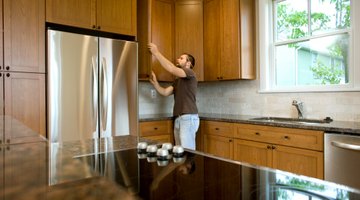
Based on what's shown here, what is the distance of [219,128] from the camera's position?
3.20 m

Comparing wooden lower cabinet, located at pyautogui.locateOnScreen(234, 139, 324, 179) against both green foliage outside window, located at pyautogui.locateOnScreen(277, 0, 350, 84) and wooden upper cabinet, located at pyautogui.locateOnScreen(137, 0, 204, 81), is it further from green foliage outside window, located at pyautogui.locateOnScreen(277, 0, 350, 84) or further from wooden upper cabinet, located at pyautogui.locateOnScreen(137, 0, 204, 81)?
wooden upper cabinet, located at pyautogui.locateOnScreen(137, 0, 204, 81)

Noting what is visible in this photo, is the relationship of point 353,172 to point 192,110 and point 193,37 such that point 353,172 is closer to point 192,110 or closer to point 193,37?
point 192,110

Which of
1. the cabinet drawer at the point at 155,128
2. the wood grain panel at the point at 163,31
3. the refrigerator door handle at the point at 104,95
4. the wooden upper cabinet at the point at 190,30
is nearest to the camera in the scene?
the refrigerator door handle at the point at 104,95

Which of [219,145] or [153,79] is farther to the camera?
[153,79]

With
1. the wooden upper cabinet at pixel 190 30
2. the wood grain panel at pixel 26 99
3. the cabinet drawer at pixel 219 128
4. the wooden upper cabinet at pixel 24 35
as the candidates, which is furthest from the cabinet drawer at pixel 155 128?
the wooden upper cabinet at pixel 24 35

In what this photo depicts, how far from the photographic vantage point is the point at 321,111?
285cm

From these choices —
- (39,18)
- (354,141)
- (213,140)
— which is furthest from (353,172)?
(39,18)

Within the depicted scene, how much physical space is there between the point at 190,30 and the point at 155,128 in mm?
1443

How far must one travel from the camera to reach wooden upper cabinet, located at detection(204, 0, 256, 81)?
3.33m

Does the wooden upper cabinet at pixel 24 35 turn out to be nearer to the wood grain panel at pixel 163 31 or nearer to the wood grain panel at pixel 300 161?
the wood grain panel at pixel 163 31

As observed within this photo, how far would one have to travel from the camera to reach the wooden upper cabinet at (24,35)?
2361 millimetres

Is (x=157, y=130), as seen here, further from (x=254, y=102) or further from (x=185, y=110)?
(x=254, y=102)

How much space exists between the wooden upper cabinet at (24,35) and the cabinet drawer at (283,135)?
2086 millimetres

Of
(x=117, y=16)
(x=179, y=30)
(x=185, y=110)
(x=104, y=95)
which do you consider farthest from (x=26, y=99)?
(x=179, y=30)
